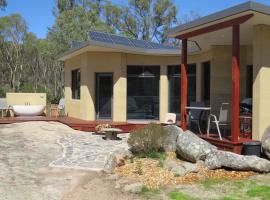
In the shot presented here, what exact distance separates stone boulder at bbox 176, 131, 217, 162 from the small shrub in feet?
1.84

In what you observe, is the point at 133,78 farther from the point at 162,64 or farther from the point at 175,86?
the point at 175,86

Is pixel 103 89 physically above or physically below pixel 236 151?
above

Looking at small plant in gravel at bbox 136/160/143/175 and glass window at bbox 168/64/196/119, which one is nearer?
small plant in gravel at bbox 136/160/143/175

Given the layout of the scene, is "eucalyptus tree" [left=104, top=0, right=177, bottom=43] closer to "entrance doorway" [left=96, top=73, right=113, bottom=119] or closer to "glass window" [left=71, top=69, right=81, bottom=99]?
"glass window" [left=71, top=69, right=81, bottom=99]

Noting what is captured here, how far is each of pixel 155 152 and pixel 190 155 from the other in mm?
1101

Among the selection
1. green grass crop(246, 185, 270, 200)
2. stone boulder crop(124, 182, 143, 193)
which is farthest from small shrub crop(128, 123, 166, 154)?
green grass crop(246, 185, 270, 200)

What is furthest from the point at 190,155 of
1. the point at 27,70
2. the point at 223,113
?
the point at 27,70

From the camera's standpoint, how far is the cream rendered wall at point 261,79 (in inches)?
391

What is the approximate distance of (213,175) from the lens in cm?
814

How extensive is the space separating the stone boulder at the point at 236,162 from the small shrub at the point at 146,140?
158 cm

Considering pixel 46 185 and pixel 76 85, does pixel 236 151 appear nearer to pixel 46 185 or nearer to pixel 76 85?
pixel 46 185

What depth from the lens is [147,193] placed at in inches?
269

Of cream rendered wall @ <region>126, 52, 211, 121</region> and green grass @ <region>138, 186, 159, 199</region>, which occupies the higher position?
cream rendered wall @ <region>126, 52, 211, 121</region>

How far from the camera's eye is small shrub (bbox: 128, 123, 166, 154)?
9.70 metres
